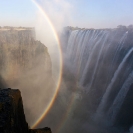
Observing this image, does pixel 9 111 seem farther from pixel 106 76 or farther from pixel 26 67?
pixel 26 67

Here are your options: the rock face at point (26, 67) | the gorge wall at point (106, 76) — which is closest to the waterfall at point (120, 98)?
the gorge wall at point (106, 76)

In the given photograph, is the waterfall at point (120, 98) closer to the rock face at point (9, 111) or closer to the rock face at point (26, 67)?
the rock face at point (26, 67)

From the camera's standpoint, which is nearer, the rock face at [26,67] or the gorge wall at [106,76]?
the gorge wall at [106,76]

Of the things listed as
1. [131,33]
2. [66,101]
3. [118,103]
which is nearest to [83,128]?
[118,103]

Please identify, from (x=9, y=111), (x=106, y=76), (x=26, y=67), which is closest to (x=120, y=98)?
(x=106, y=76)

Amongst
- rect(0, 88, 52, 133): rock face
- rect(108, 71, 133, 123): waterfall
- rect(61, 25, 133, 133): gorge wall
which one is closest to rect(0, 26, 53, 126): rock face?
rect(61, 25, 133, 133): gorge wall

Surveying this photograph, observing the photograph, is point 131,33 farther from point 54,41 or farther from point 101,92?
point 54,41
